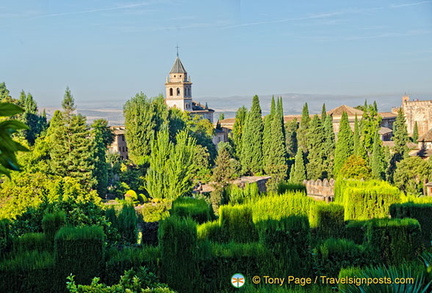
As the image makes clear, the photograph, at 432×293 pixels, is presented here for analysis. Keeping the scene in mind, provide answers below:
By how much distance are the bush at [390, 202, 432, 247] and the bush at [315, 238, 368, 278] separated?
7.03ft

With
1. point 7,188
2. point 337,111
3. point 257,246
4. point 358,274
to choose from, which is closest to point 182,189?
point 7,188

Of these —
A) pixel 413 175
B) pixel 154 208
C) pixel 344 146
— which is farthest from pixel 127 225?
pixel 344 146

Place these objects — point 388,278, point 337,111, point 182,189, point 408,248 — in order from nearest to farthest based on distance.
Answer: point 388,278 < point 408,248 < point 182,189 < point 337,111

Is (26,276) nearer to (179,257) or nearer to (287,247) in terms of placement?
(179,257)

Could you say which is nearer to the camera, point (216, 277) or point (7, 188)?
point (216, 277)

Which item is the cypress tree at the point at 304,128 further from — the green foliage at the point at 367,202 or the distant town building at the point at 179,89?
the green foliage at the point at 367,202

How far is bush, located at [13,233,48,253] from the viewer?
6.18m

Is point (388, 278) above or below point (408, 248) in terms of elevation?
above

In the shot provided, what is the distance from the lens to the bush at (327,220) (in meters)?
7.76

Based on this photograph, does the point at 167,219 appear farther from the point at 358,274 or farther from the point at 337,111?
the point at 337,111

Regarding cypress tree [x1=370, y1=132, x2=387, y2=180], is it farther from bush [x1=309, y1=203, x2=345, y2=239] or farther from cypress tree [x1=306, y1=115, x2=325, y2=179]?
bush [x1=309, y1=203, x2=345, y2=239]

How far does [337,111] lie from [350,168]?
36281 millimetres

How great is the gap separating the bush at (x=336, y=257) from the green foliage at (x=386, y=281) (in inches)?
79.4

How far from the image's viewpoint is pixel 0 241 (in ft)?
20.2
